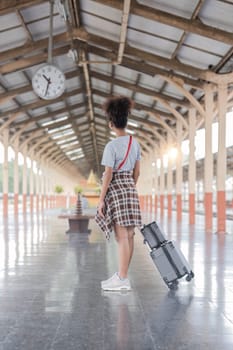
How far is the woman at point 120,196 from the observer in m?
4.09

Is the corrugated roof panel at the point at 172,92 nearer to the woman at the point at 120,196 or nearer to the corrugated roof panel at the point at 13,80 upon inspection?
the corrugated roof panel at the point at 13,80

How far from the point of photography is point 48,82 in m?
10.1

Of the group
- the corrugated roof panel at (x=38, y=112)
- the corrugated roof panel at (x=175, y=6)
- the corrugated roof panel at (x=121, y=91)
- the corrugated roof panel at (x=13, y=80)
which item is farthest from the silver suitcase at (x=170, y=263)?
the corrugated roof panel at (x=38, y=112)

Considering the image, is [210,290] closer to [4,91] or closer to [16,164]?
[4,91]

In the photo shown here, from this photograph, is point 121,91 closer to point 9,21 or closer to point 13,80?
point 13,80

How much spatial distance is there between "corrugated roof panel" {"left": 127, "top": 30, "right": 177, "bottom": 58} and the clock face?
2.48 meters

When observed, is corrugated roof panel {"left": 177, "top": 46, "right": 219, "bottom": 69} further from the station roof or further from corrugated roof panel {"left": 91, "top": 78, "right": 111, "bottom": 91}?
corrugated roof panel {"left": 91, "top": 78, "right": 111, "bottom": 91}

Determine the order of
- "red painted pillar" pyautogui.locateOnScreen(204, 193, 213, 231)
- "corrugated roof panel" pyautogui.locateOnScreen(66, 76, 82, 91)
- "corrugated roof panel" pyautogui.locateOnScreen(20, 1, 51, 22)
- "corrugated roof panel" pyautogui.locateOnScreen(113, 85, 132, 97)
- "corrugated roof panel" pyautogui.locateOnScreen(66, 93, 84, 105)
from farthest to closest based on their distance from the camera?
"corrugated roof panel" pyautogui.locateOnScreen(66, 93, 84, 105)
"corrugated roof panel" pyautogui.locateOnScreen(113, 85, 132, 97)
"corrugated roof panel" pyautogui.locateOnScreen(66, 76, 82, 91)
"red painted pillar" pyautogui.locateOnScreen(204, 193, 213, 231)
"corrugated roof panel" pyautogui.locateOnScreen(20, 1, 51, 22)

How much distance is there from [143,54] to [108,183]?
865cm

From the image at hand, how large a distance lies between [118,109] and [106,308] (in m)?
1.87

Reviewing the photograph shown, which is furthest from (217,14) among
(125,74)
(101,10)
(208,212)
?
(125,74)

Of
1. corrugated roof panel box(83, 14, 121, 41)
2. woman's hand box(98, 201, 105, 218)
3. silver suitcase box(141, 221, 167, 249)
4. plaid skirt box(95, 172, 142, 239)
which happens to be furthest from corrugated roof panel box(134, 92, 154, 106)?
woman's hand box(98, 201, 105, 218)

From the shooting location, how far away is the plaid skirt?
13.4 feet

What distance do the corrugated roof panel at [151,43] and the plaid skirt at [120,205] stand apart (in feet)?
25.6
